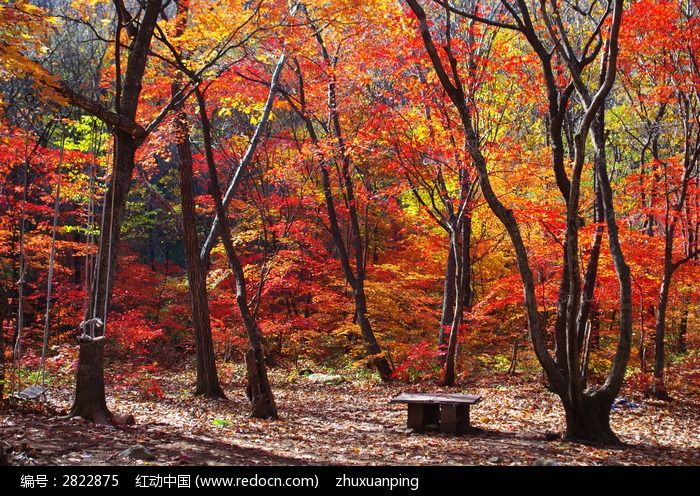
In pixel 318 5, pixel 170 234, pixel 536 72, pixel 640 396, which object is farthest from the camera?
pixel 170 234

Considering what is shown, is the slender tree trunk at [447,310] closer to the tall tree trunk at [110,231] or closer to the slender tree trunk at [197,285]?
the slender tree trunk at [197,285]

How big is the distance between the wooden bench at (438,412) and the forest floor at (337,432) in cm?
20

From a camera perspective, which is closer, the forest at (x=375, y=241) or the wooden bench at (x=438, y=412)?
the forest at (x=375, y=241)

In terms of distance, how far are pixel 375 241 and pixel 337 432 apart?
32.3 ft

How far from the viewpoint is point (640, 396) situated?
1005cm

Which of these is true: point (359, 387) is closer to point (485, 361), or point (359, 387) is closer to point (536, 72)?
point (485, 361)

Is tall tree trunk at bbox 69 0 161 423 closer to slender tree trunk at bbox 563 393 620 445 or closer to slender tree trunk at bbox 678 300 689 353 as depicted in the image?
slender tree trunk at bbox 563 393 620 445

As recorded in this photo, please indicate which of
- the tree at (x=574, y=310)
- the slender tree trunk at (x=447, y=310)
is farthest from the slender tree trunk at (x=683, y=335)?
the tree at (x=574, y=310)

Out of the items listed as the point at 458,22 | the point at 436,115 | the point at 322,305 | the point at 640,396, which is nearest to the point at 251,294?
the point at 322,305

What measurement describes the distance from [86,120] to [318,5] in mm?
7807

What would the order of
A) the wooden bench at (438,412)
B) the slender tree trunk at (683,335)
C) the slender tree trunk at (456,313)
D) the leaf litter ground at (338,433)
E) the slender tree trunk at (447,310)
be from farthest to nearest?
the slender tree trunk at (683,335) → the slender tree trunk at (447,310) → the slender tree trunk at (456,313) → the wooden bench at (438,412) → the leaf litter ground at (338,433)

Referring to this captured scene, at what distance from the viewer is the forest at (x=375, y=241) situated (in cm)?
622

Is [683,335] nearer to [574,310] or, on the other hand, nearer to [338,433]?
[574,310]

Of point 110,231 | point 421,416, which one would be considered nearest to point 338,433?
point 421,416
